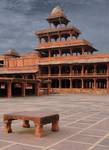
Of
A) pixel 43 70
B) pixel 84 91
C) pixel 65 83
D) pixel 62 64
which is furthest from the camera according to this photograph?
pixel 43 70

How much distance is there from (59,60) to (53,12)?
13.5 m

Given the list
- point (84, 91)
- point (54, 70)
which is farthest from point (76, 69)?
point (84, 91)

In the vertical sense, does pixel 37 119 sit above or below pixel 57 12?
below

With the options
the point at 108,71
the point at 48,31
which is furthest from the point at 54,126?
the point at 48,31

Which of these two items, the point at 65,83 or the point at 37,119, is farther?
the point at 65,83

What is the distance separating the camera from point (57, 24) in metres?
60.5

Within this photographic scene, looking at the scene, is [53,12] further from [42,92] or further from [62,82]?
[42,92]

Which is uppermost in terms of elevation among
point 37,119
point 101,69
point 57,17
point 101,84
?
point 57,17

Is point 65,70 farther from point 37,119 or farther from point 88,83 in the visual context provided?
point 37,119

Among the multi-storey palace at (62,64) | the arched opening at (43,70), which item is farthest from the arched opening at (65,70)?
the arched opening at (43,70)

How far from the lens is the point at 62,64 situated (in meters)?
50.7

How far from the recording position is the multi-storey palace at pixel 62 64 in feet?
158

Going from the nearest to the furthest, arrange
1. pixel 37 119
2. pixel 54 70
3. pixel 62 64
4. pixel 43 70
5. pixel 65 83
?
1. pixel 37 119
2. pixel 62 64
3. pixel 65 83
4. pixel 43 70
5. pixel 54 70

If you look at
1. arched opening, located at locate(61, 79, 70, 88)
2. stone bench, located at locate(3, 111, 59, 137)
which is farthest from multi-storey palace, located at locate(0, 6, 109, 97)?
stone bench, located at locate(3, 111, 59, 137)
